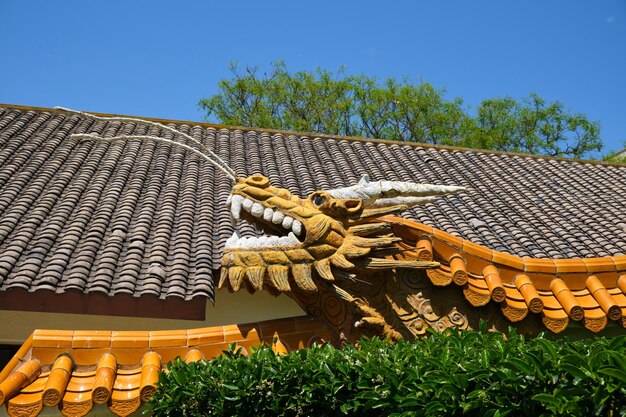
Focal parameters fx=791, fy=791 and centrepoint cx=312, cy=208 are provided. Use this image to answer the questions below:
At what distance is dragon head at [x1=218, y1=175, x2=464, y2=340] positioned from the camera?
15.0ft

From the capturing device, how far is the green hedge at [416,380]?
296 cm

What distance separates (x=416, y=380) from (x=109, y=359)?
1.83 m

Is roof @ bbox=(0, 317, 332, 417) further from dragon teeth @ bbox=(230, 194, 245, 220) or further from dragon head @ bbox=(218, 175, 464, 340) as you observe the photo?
dragon teeth @ bbox=(230, 194, 245, 220)

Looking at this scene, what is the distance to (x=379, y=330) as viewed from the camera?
15.1 ft

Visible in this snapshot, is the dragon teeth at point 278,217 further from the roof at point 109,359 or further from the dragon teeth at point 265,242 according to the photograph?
the roof at point 109,359

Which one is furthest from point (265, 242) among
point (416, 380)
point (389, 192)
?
point (416, 380)

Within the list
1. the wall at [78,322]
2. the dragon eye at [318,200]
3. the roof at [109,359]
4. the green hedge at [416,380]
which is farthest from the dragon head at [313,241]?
the wall at [78,322]

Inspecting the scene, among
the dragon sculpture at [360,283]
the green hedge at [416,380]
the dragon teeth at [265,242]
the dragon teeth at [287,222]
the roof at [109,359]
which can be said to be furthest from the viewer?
the dragon teeth at [287,222]

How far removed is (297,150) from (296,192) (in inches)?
84.5

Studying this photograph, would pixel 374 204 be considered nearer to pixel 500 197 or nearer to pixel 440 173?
pixel 500 197

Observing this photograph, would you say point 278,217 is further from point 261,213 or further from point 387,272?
point 387,272

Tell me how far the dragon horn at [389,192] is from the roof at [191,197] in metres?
2.16

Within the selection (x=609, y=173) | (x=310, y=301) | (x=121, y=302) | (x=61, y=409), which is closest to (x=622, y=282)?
(x=310, y=301)

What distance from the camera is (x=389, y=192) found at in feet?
16.0
